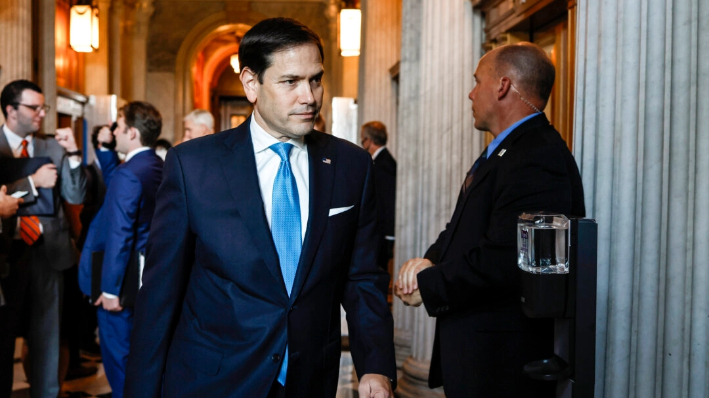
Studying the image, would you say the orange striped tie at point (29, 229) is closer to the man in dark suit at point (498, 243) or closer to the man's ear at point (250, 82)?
the man in dark suit at point (498, 243)

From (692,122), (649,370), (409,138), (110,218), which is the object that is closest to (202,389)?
(649,370)

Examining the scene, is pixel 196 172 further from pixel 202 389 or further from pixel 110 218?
pixel 110 218

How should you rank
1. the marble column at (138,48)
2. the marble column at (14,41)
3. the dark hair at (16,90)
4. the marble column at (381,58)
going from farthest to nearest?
the marble column at (138,48), the marble column at (381,58), the marble column at (14,41), the dark hair at (16,90)

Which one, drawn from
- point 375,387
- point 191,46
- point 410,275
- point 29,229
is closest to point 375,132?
point 29,229

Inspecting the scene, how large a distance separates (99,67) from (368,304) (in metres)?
12.8

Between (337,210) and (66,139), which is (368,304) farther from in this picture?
(66,139)

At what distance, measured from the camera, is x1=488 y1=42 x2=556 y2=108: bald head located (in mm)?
2497

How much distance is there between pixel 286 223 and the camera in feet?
6.12

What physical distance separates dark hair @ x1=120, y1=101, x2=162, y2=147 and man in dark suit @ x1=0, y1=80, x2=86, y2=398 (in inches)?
21.0

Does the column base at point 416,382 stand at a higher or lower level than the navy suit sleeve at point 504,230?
lower

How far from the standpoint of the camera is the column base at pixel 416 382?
15.0 ft

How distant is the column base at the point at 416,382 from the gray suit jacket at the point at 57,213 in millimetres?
2334

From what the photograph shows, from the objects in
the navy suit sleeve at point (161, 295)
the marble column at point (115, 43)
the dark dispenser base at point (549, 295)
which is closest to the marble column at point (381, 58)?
Answer: the navy suit sleeve at point (161, 295)

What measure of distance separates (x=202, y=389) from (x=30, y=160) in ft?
9.04
